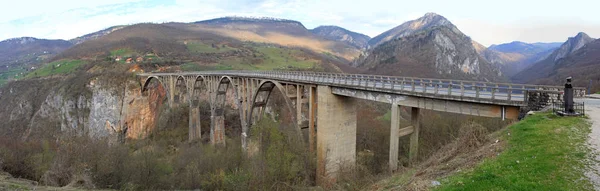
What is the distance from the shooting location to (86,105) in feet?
210

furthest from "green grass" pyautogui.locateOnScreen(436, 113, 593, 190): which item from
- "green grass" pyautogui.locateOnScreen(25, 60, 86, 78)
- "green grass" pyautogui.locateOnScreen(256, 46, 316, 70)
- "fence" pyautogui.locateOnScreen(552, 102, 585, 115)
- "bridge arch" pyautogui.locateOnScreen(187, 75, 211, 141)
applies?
"green grass" pyautogui.locateOnScreen(25, 60, 86, 78)

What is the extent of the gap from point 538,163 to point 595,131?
445cm

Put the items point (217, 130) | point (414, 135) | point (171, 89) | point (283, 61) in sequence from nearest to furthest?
point (414, 135) → point (217, 130) → point (171, 89) → point (283, 61)

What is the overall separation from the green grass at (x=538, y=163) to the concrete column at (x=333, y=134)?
14.4 m

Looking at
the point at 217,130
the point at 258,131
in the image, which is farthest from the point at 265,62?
the point at 258,131

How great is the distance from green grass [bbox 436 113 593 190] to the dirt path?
0.62 ft

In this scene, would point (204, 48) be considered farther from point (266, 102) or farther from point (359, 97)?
point (359, 97)

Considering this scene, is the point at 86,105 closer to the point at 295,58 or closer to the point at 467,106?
the point at 467,106

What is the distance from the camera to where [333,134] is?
87.4ft

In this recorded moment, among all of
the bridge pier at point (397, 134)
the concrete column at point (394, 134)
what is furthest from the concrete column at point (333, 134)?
the concrete column at point (394, 134)

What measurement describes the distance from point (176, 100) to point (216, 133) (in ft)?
74.0

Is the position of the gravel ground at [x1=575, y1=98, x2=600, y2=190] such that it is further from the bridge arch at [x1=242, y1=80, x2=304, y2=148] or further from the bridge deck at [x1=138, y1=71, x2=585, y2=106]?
the bridge arch at [x1=242, y1=80, x2=304, y2=148]

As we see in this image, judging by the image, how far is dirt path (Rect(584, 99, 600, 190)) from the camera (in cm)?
851

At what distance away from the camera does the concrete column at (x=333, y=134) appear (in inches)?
1036
